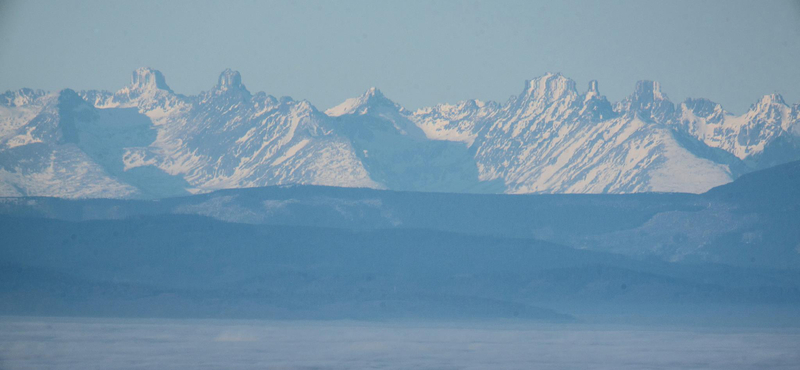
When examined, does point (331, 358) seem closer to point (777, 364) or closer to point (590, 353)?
point (590, 353)

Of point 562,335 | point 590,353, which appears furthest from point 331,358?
point 562,335

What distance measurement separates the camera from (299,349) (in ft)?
515

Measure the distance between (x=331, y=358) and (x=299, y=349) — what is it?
13.2 meters

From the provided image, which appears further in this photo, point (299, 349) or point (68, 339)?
point (68, 339)

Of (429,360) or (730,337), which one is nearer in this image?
(429,360)

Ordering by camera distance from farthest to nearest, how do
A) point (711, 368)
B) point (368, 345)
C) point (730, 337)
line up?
point (730, 337), point (368, 345), point (711, 368)

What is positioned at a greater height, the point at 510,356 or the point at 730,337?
the point at 730,337

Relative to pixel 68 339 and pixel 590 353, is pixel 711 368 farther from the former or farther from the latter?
pixel 68 339

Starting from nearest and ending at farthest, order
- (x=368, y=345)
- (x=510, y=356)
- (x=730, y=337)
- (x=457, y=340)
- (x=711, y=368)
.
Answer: (x=711, y=368), (x=510, y=356), (x=368, y=345), (x=457, y=340), (x=730, y=337)

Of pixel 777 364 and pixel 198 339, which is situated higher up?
pixel 198 339

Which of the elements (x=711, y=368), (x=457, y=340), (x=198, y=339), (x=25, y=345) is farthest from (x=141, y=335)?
(x=711, y=368)

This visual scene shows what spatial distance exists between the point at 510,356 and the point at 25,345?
59216 millimetres

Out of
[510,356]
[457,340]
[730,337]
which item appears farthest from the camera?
[730,337]

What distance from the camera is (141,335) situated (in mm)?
180250
